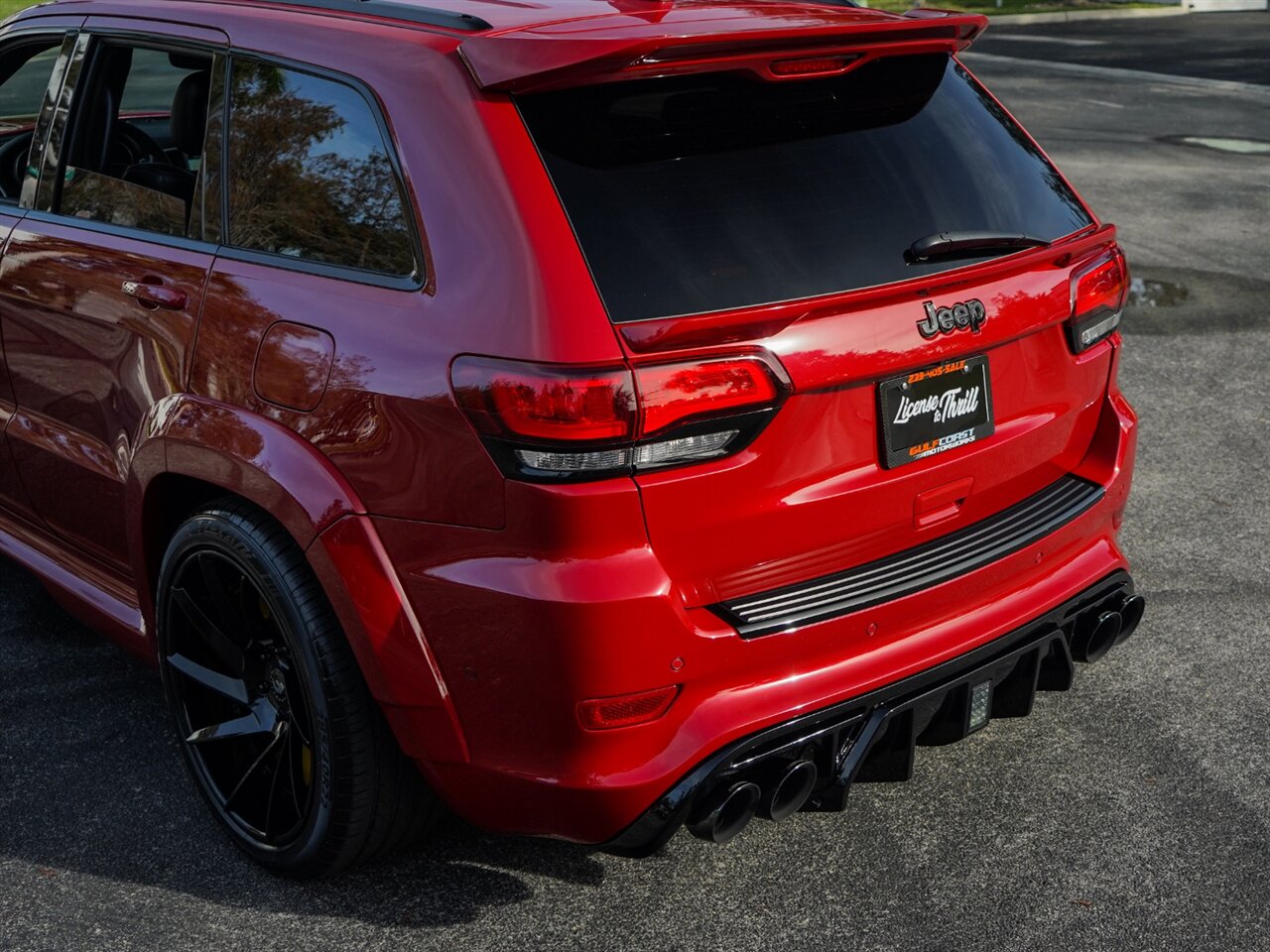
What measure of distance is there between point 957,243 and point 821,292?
0.40 metres

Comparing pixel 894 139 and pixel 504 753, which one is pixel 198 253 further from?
pixel 894 139

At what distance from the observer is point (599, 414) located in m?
2.53

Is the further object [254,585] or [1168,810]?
[1168,810]

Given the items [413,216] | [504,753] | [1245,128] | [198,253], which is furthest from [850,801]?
[1245,128]

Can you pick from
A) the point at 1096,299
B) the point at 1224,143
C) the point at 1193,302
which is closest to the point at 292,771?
the point at 1096,299

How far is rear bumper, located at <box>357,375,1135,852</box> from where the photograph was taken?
2586mm

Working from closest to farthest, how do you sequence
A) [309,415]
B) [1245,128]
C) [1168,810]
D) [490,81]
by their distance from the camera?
[490,81]
[309,415]
[1168,810]
[1245,128]

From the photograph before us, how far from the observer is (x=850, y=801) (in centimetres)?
353

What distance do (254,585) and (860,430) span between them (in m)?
1.33

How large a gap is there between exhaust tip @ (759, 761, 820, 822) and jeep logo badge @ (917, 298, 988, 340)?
869mm

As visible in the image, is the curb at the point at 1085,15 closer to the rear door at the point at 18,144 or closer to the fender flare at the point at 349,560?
the rear door at the point at 18,144

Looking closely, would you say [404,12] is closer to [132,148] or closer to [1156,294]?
[132,148]

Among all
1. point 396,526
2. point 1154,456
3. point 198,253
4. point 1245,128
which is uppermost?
point 198,253

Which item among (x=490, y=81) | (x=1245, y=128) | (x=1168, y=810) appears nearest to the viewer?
(x=490, y=81)
